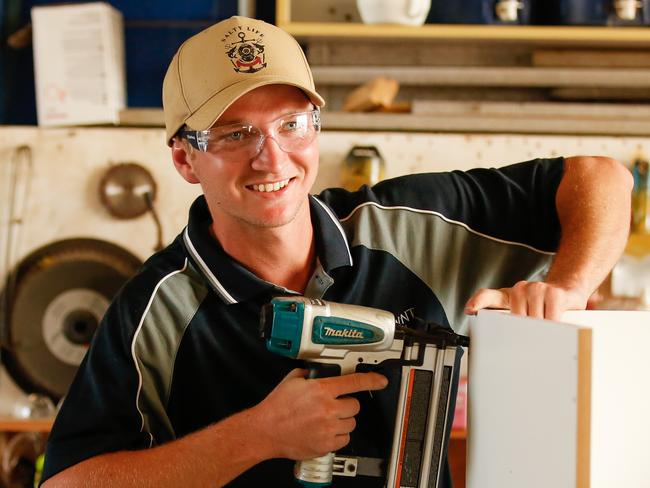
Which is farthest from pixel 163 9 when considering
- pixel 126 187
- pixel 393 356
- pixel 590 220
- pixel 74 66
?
pixel 393 356

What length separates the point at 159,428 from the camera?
56.6 inches

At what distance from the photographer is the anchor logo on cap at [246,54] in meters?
1.41

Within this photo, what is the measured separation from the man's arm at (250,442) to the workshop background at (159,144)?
54.8 inches

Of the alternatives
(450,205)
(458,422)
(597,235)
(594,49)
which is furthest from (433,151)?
(597,235)

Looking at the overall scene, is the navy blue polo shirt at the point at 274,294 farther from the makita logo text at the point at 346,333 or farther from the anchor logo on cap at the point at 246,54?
the anchor logo on cap at the point at 246,54

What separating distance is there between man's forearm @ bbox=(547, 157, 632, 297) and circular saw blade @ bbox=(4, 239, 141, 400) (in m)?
1.57

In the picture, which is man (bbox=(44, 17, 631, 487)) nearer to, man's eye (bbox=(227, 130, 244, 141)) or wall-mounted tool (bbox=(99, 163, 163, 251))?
man's eye (bbox=(227, 130, 244, 141))

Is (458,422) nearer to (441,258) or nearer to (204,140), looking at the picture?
(441,258)

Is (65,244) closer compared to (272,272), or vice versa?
(272,272)

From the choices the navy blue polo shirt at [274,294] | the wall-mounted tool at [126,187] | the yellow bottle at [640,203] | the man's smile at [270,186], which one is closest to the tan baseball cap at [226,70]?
the man's smile at [270,186]

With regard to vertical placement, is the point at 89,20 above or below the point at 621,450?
above

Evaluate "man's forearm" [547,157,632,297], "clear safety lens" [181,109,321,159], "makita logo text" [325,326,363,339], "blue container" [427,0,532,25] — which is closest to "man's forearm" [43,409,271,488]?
"makita logo text" [325,326,363,339]

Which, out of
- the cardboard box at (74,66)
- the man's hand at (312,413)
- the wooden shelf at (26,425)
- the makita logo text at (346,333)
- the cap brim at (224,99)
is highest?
the cardboard box at (74,66)

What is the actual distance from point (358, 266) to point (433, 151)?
1234 mm
